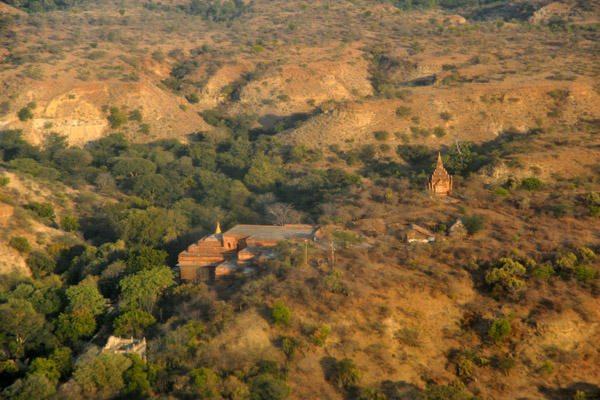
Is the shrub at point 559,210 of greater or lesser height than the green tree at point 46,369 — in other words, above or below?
below

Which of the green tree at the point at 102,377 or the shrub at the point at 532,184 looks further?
the shrub at the point at 532,184

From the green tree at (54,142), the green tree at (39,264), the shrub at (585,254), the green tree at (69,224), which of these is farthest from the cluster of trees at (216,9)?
the shrub at (585,254)

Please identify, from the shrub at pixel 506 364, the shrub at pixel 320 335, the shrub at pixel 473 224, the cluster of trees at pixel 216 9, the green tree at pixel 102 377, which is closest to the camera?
the green tree at pixel 102 377

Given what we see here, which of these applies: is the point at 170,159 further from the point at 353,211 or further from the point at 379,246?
the point at 379,246

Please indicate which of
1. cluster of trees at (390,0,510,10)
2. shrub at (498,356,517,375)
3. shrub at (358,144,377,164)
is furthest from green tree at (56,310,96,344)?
cluster of trees at (390,0,510,10)

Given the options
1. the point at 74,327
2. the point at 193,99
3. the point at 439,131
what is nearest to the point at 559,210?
the point at 439,131

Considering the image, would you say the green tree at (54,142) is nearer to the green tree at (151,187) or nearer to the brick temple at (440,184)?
the green tree at (151,187)

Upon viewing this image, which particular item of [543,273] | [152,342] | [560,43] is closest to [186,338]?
[152,342]
